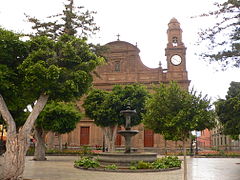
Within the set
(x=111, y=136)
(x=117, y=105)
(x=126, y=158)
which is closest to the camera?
(x=126, y=158)

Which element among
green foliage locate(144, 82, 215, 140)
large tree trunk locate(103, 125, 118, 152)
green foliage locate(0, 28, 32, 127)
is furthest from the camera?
large tree trunk locate(103, 125, 118, 152)

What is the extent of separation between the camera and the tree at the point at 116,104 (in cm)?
2202

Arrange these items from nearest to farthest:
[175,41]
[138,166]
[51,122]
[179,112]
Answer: [179,112], [138,166], [51,122], [175,41]

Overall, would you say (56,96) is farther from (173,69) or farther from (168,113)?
(173,69)

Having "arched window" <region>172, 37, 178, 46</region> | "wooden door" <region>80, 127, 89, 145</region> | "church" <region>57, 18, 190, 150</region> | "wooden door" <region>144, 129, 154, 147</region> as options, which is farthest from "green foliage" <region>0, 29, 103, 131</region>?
"arched window" <region>172, 37, 178, 46</region>

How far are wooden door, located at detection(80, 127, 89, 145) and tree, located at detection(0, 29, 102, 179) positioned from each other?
2455cm

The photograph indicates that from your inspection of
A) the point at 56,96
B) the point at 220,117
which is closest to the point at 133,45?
the point at 220,117

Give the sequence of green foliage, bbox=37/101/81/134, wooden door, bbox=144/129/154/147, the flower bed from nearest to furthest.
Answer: the flower bed
green foliage, bbox=37/101/81/134
wooden door, bbox=144/129/154/147

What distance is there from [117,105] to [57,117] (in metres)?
4.89

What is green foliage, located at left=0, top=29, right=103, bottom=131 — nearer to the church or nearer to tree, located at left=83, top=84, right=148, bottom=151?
tree, located at left=83, top=84, right=148, bottom=151

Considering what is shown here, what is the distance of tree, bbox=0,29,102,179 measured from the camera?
9388mm

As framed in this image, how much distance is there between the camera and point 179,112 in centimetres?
873

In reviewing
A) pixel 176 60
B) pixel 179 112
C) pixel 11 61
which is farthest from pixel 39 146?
pixel 176 60

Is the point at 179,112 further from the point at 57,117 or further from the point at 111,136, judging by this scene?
the point at 111,136
